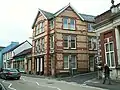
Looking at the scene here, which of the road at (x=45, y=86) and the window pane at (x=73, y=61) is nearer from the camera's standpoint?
the road at (x=45, y=86)

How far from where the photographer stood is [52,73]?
111 ft

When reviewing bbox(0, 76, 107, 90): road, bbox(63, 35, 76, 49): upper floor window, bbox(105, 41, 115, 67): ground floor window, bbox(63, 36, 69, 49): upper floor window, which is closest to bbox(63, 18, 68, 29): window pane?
bbox(63, 35, 76, 49): upper floor window

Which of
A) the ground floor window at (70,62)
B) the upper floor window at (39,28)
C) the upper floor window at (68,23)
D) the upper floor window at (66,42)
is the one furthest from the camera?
the upper floor window at (39,28)

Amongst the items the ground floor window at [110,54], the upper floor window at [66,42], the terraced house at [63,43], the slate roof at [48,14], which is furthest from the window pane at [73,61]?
the ground floor window at [110,54]

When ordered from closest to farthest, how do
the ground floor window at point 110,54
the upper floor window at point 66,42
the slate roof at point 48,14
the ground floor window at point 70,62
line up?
the ground floor window at point 110,54 < the ground floor window at point 70,62 < the upper floor window at point 66,42 < the slate roof at point 48,14

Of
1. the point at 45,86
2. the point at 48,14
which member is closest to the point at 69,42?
the point at 48,14

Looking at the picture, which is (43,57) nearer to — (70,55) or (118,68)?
(70,55)

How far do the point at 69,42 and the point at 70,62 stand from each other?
316 centimetres

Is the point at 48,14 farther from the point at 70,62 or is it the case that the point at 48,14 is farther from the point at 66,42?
the point at 70,62

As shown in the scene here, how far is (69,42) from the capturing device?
34969 mm

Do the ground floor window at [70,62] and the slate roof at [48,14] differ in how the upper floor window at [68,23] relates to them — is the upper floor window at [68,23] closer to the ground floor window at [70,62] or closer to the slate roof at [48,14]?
the slate roof at [48,14]

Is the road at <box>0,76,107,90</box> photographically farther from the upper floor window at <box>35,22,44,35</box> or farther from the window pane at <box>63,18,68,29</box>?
the upper floor window at <box>35,22,44,35</box>

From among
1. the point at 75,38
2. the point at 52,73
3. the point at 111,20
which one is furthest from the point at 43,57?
the point at 111,20

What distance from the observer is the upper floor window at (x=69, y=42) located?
34.7m
